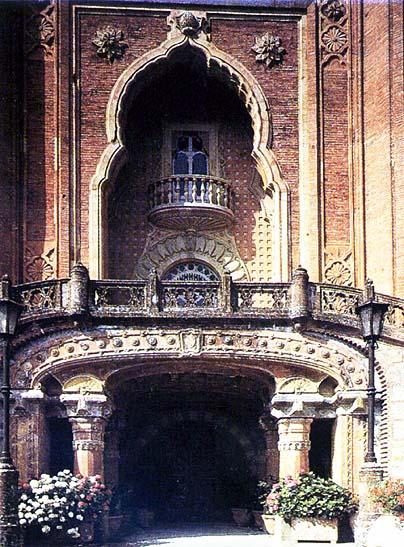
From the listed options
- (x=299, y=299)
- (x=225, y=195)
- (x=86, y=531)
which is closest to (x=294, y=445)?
(x=299, y=299)

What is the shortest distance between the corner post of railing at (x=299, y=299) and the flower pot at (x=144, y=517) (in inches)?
257

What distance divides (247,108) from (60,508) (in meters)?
13.2

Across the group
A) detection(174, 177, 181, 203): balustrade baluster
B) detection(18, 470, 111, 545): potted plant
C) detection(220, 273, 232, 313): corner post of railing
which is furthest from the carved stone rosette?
detection(18, 470, 111, 545): potted plant

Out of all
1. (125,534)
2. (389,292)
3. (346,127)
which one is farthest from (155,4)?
(125,534)

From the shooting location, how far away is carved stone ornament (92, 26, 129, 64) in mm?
29375

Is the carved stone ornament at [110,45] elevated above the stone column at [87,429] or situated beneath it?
elevated above

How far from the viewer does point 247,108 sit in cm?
2986

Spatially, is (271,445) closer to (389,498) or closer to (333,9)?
(389,498)

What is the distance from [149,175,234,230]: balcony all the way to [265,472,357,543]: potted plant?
950cm

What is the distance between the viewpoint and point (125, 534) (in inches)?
939

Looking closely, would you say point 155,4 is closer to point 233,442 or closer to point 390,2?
Result: point 390,2

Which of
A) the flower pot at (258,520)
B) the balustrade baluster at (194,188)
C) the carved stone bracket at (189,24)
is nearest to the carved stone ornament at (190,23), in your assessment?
the carved stone bracket at (189,24)

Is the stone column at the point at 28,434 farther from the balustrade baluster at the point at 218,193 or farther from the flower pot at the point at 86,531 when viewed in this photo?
the balustrade baluster at the point at 218,193

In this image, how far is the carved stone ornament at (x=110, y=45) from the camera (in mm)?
29375
